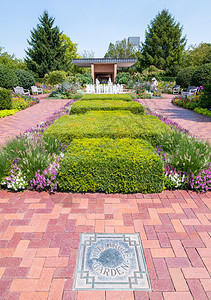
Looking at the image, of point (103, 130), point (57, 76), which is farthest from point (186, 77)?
point (103, 130)

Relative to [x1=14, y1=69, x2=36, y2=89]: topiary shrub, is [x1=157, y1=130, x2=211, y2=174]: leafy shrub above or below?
below

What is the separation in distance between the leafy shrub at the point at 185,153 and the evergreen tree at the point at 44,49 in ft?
100

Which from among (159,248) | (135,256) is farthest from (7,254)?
(159,248)

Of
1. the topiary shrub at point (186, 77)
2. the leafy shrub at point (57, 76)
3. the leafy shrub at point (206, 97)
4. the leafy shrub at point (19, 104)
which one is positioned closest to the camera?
the leafy shrub at point (206, 97)

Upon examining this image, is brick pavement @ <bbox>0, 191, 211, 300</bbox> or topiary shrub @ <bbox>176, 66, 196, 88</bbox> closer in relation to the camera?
brick pavement @ <bbox>0, 191, 211, 300</bbox>

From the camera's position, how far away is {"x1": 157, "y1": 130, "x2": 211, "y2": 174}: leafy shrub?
3699 mm

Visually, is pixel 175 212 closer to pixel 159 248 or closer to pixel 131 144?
pixel 159 248

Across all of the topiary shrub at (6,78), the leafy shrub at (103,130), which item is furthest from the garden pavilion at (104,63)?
the leafy shrub at (103,130)

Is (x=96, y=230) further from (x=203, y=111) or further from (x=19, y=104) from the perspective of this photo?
(x=19, y=104)

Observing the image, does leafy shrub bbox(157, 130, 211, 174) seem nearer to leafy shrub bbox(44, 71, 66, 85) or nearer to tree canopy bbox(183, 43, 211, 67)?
leafy shrub bbox(44, 71, 66, 85)

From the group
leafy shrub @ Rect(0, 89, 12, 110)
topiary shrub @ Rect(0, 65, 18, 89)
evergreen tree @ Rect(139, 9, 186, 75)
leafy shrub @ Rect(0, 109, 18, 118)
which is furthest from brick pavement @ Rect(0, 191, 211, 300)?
evergreen tree @ Rect(139, 9, 186, 75)

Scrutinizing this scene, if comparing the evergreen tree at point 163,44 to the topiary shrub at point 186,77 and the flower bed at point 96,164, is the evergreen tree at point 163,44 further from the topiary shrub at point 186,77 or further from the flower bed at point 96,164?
the flower bed at point 96,164

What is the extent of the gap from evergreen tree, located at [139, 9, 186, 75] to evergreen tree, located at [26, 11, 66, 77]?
15599 millimetres

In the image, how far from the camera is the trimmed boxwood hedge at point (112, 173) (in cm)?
342
